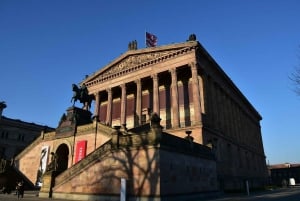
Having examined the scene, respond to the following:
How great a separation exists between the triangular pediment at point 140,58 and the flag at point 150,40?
3.00 m

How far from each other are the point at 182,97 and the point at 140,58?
10.2m

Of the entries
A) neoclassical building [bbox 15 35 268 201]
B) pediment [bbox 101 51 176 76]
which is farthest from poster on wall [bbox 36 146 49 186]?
pediment [bbox 101 51 176 76]

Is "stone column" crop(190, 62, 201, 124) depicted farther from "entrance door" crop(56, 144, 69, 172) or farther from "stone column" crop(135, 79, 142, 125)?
"entrance door" crop(56, 144, 69, 172)

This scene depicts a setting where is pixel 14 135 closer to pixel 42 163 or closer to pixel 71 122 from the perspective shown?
pixel 42 163

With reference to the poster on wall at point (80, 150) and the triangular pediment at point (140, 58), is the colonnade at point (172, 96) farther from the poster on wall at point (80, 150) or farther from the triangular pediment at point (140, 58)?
the poster on wall at point (80, 150)

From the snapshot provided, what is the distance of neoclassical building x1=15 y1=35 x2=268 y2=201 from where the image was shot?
65.5ft

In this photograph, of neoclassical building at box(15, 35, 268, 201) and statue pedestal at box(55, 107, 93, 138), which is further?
statue pedestal at box(55, 107, 93, 138)

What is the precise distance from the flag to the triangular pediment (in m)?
3.00

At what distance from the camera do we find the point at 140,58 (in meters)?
47.0

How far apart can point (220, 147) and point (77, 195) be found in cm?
2510

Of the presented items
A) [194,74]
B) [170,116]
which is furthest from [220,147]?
[194,74]

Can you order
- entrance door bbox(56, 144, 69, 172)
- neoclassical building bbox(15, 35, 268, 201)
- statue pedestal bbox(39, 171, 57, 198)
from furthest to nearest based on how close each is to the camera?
entrance door bbox(56, 144, 69, 172) → statue pedestal bbox(39, 171, 57, 198) → neoclassical building bbox(15, 35, 268, 201)

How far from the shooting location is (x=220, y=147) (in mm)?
40625

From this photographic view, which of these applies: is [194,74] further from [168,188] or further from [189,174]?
[168,188]
